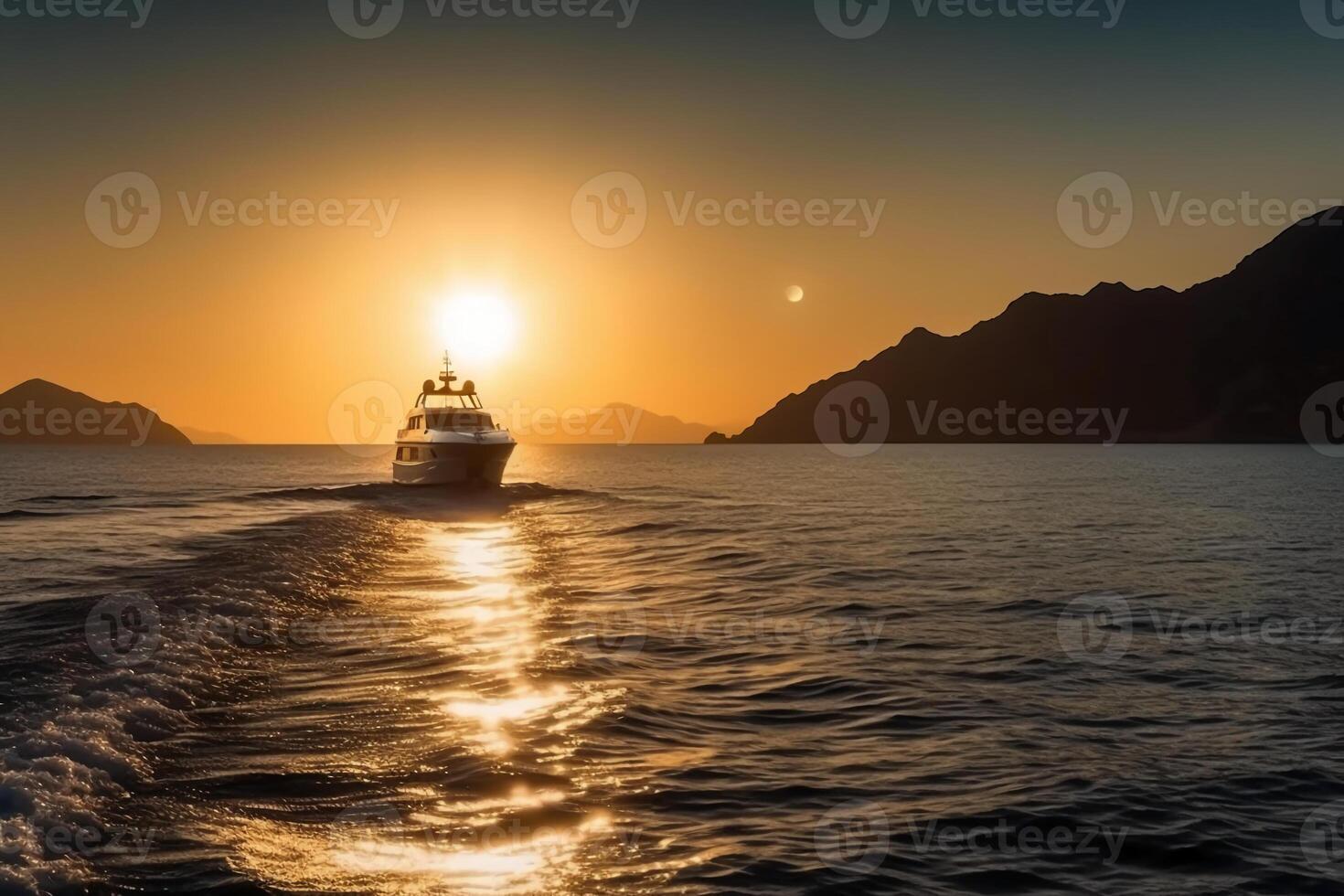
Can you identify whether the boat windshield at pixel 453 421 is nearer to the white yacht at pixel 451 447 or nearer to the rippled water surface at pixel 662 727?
the white yacht at pixel 451 447

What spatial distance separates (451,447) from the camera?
5844 centimetres

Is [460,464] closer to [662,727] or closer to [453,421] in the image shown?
[453,421]

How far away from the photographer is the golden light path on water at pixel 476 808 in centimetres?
731

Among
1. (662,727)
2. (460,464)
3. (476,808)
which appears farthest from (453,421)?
(476,808)

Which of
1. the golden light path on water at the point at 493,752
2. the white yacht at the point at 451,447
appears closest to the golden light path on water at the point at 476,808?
the golden light path on water at the point at 493,752

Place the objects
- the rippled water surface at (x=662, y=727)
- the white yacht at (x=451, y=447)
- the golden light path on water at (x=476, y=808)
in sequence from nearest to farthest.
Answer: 1. the golden light path on water at (x=476, y=808)
2. the rippled water surface at (x=662, y=727)
3. the white yacht at (x=451, y=447)

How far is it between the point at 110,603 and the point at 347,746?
11252mm

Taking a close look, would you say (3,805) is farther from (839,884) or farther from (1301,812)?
(1301,812)

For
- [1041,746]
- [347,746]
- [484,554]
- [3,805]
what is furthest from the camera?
[484,554]

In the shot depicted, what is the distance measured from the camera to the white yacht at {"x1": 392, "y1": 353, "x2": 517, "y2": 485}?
58.7 meters

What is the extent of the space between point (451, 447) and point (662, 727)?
48.8 meters

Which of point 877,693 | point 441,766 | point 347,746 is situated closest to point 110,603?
point 347,746

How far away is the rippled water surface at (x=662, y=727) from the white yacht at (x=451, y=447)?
30.1 meters

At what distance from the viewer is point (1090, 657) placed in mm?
16344
